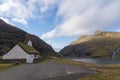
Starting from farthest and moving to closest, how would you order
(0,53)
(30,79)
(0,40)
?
(0,40)
(0,53)
(30,79)

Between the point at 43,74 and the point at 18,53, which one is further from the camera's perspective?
the point at 18,53

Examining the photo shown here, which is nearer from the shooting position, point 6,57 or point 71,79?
point 71,79

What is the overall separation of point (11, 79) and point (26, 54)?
53750 millimetres

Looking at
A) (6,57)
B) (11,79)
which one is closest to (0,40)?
(6,57)

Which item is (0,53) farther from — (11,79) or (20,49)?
(11,79)

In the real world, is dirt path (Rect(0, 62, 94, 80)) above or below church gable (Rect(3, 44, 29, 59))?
below

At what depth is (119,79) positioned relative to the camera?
1032 inches

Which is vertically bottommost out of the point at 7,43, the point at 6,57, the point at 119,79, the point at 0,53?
the point at 119,79

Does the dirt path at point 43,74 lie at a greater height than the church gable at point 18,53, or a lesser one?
lesser

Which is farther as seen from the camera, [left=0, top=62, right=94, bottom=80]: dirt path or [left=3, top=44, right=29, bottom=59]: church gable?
[left=3, top=44, right=29, bottom=59]: church gable

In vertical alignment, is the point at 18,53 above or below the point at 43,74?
above

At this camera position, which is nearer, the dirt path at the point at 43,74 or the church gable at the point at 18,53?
the dirt path at the point at 43,74

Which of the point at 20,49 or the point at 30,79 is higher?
the point at 20,49

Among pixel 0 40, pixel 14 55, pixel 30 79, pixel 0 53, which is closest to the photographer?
pixel 30 79
